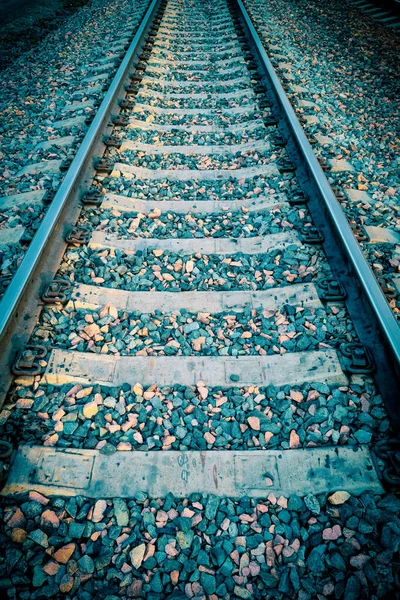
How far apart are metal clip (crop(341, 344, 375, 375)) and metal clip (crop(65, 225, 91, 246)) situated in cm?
195

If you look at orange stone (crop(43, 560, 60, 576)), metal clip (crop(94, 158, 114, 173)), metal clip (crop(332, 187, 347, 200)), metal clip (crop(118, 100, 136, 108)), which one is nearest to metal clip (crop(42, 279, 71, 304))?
orange stone (crop(43, 560, 60, 576))

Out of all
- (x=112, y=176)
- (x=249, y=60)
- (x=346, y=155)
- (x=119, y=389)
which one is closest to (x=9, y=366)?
(x=119, y=389)

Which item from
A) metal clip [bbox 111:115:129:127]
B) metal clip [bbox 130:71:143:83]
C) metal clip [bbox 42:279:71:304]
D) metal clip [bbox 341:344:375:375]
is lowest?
metal clip [bbox 341:344:375:375]

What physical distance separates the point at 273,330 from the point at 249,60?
5.50 metres

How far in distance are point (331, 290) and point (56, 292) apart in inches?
69.4

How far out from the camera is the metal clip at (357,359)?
2113 mm

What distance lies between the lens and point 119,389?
6.97 feet

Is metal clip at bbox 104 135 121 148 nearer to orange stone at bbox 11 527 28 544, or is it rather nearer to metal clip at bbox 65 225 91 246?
metal clip at bbox 65 225 91 246

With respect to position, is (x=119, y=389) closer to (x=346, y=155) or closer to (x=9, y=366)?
(x=9, y=366)

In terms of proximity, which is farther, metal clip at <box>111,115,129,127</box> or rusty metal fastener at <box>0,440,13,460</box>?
metal clip at <box>111,115,129,127</box>

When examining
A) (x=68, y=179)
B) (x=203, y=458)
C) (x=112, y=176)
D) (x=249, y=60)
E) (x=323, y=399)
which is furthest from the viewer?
(x=249, y=60)

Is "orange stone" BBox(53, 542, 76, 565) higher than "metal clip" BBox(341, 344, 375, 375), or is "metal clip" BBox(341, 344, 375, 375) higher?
"metal clip" BBox(341, 344, 375, 375)

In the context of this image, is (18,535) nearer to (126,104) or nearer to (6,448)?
(6,448)

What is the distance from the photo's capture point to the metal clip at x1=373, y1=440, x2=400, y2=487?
173 centimetres
